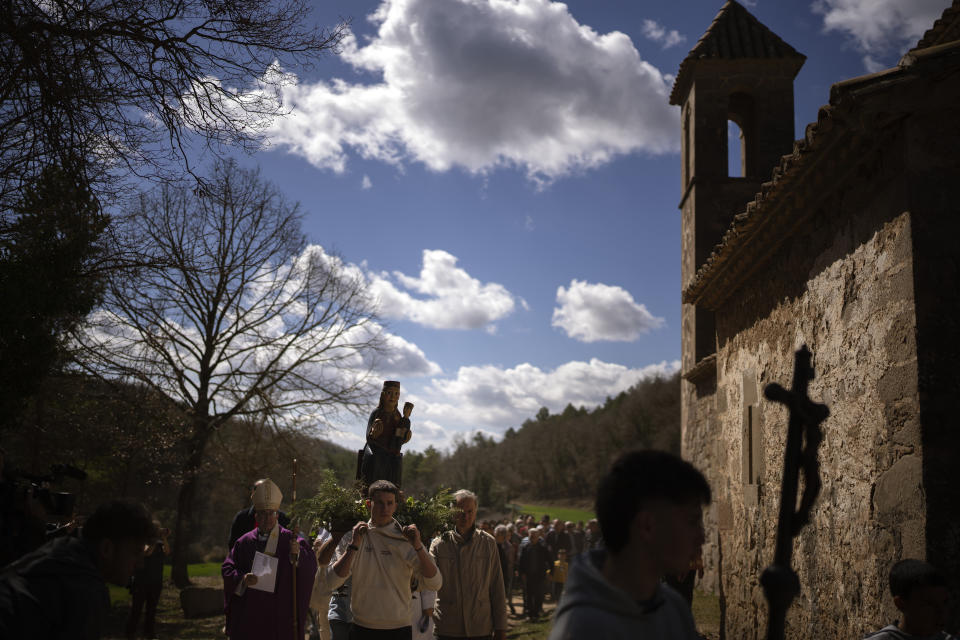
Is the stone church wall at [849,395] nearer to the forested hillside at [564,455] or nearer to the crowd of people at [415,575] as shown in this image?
the crowd of people at [415,575]

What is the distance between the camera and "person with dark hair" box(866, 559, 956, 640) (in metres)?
3.46

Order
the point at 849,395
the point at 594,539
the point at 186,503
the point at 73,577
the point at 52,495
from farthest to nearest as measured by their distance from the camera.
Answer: the point at 186,503 < the point at 594,539 < the point at 849,395 < the point at 52,495 < the point at 73,577

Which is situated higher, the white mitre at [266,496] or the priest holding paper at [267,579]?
the white mitre at [266,496]

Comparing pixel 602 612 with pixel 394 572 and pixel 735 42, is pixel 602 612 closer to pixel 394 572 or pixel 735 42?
pixel 394 572

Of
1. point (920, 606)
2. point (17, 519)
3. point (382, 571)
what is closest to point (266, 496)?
point (382, 571)

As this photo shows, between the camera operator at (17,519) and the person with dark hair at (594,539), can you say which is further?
the camera operator at (17,519)

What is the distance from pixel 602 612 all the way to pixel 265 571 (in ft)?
14.4

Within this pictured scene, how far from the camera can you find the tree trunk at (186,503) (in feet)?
64.3

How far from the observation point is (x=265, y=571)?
226 inches

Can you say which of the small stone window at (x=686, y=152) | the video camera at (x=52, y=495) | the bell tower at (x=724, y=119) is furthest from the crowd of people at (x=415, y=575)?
the small stone window at (x=686, y=152)

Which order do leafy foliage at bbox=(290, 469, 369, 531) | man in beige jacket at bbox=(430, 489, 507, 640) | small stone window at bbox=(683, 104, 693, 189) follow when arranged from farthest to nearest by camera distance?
small stone window at bbox=(683, 104, 693, 189) < leafy foliage at bbox=(290, 469, 369, 531) < man in beige jacket at bbox=(430, 489, 507, 640)

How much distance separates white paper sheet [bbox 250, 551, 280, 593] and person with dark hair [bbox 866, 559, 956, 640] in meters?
4.06

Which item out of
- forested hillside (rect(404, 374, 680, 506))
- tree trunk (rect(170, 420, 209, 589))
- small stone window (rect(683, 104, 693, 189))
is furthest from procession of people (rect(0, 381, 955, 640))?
forested hillside (rect(404, 374, 680, 506))

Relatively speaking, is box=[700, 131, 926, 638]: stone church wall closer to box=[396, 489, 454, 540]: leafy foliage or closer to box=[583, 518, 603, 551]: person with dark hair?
box=[583, 518, 603, 551]: person with dark hair
